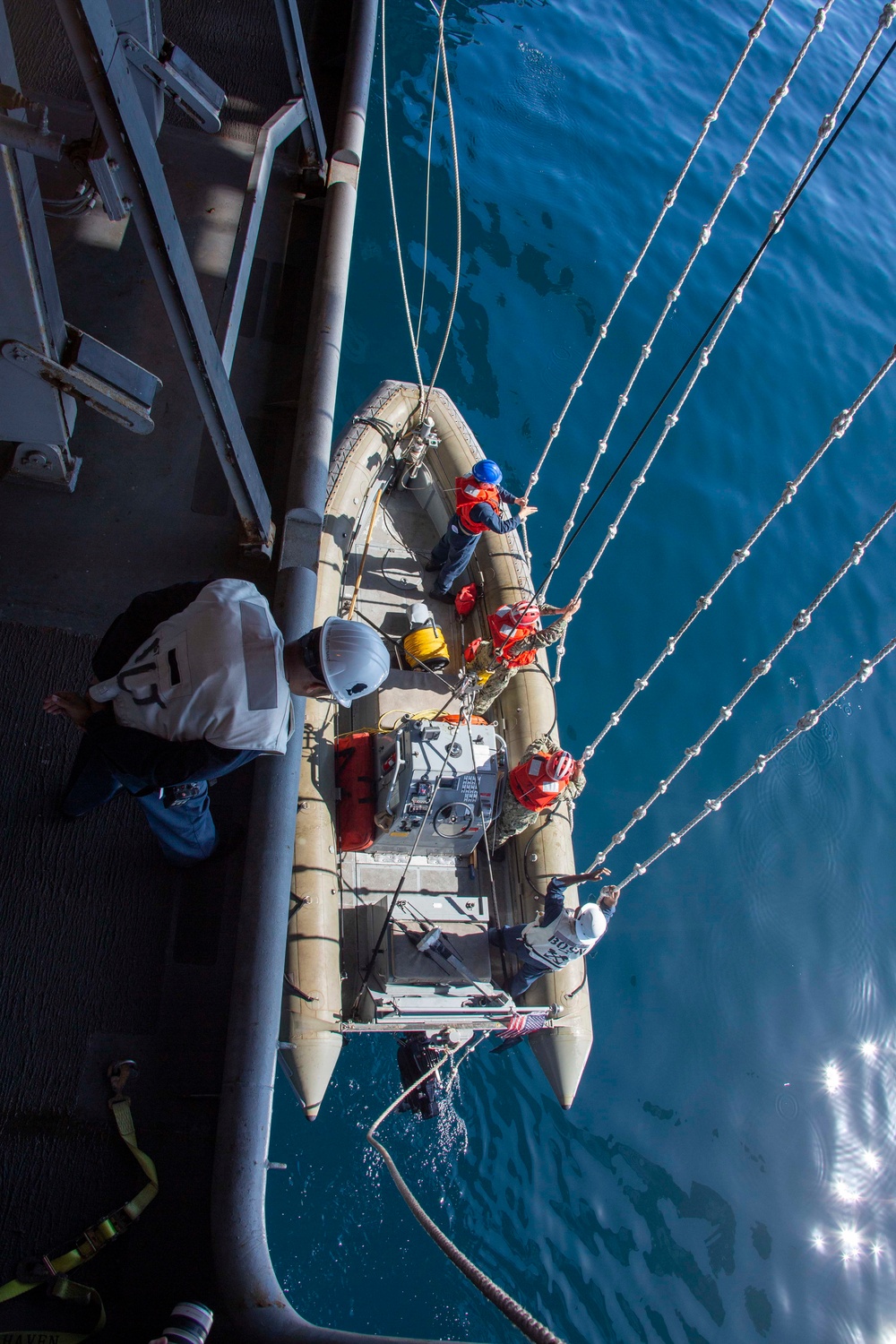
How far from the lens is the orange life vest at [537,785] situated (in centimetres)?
511

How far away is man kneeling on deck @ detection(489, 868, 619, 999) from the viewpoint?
179 inches

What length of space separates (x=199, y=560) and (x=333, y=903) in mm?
2319

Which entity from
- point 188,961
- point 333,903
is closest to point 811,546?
point 333,903

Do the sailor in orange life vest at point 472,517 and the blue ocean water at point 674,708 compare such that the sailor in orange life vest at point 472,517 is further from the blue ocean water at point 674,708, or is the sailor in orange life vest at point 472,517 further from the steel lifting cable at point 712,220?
the blue ocean water at point 674,708

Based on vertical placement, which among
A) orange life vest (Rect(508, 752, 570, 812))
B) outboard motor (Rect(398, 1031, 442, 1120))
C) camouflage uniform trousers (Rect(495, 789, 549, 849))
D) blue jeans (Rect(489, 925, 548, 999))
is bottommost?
outboard motor (Rect(398, 1031, 442, 1120))

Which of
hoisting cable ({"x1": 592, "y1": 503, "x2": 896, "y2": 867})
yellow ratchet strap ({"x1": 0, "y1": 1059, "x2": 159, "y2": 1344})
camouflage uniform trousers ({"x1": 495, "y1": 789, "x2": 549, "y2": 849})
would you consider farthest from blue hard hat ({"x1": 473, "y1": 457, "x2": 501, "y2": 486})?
yellow ratchet strap ({"x1": 0, "y1": 1059, "x2": 159, "y2": 1344})

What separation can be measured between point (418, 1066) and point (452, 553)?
3680 millimetres

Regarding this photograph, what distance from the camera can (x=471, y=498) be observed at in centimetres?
609

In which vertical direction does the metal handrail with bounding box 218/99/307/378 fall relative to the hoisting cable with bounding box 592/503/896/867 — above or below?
above

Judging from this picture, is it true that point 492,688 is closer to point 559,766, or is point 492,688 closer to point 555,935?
point 559,766

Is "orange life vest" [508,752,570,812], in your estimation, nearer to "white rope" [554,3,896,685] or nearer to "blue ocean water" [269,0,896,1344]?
"white rope" [554,3,896,685]

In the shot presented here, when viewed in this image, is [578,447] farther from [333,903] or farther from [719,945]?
[333,903]

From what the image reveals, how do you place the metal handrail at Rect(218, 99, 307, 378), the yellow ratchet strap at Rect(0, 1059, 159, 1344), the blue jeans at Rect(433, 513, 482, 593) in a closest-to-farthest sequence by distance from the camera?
the yellow ratchet strap at Rect(0, 1059, 159, 1344) < the metal handrail at Rect(218, 99, 307, 378) < the blue jeans at Rect(433, 513, 482, 593)

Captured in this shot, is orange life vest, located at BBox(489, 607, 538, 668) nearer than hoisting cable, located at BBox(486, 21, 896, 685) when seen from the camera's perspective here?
No
